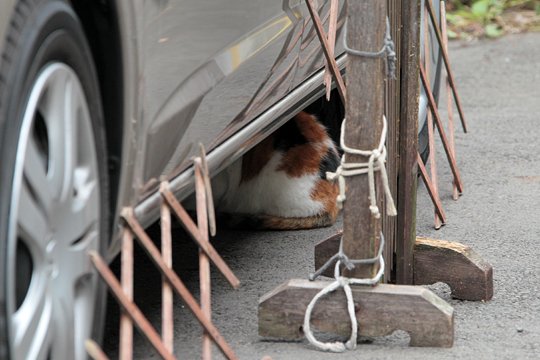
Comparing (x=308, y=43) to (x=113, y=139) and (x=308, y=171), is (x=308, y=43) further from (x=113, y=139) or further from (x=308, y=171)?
(x=113, y=139)

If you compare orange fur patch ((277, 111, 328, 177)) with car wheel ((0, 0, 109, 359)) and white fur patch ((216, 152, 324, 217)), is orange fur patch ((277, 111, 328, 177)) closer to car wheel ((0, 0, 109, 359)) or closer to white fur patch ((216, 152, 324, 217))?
white fur patch ((216, 152, 324, 217))

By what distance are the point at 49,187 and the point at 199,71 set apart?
2.59ft

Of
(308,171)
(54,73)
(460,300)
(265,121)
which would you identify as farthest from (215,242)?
(54,73)

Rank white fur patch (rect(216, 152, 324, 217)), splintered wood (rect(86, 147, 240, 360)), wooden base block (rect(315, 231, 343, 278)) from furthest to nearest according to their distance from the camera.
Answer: white fur patch (rect(216, 152, 324, 217))
wooden base block (rect(315, 231, 343, 278))
splintered wood (rect(86, 147, 240, 360))

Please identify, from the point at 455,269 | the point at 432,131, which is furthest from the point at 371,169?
the point at 432,131

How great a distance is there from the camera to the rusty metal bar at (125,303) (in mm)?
2279

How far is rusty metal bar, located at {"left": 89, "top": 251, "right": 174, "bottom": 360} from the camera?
2.28 metres

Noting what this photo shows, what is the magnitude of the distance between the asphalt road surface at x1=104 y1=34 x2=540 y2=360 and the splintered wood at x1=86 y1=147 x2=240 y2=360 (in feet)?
1.48

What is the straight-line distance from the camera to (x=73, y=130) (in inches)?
88.0

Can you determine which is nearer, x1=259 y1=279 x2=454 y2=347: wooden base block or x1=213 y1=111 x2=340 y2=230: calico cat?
x1=259 y1=279 x2=454 y2=347: wooden base block

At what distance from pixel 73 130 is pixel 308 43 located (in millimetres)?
1936

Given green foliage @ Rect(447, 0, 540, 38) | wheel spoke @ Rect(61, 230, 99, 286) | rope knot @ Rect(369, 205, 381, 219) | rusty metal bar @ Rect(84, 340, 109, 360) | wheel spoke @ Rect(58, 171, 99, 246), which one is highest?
wheel spoke @ Rect(58, 171, 99, 246)

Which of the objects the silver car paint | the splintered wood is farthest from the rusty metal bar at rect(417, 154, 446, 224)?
the splintered wood

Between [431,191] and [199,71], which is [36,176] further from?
[431,191]
